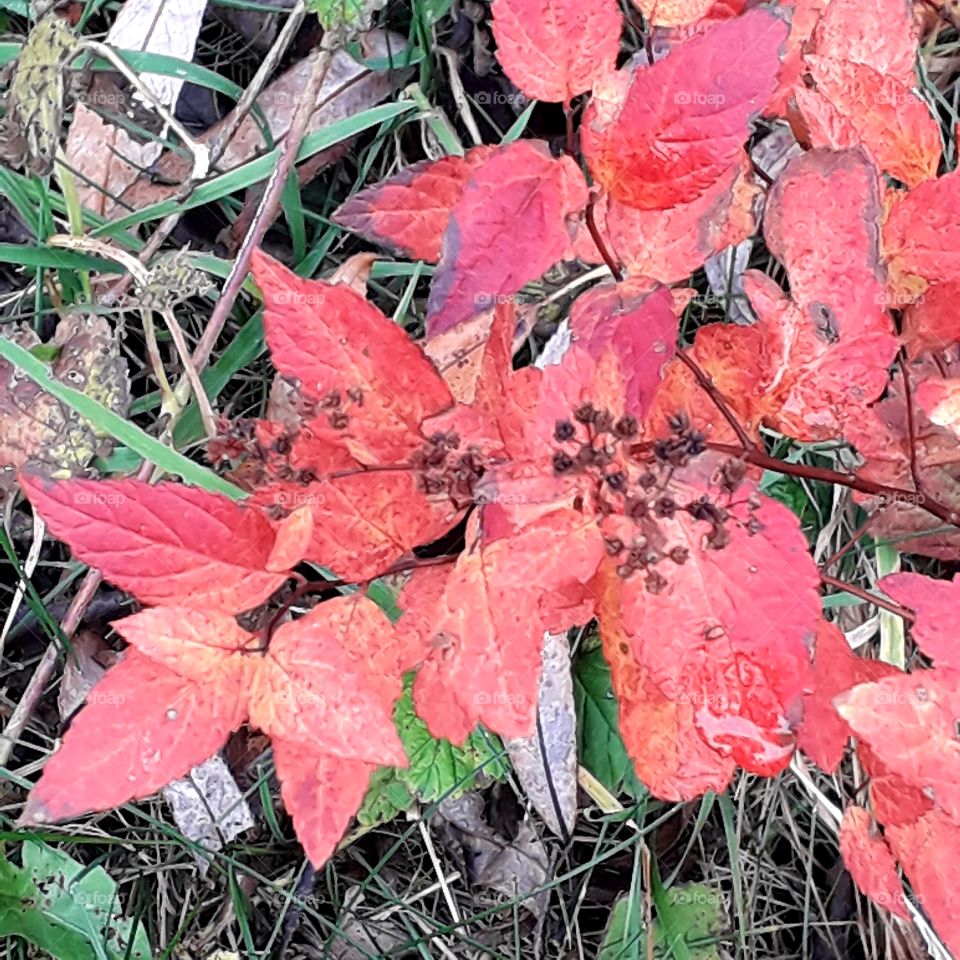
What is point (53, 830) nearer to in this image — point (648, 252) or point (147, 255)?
point (147, 255)

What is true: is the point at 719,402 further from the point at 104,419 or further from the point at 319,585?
the point at 104,419

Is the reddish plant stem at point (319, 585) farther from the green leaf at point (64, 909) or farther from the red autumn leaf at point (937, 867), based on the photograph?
the green leaf at point (64, 909)

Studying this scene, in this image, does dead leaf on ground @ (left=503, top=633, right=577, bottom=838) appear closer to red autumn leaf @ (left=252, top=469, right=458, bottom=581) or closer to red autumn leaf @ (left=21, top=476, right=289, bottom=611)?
red autumn leaf @ (left=252, top=469, right=458, bottom=581)

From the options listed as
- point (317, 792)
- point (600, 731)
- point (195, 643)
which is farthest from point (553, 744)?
point (195, 643)

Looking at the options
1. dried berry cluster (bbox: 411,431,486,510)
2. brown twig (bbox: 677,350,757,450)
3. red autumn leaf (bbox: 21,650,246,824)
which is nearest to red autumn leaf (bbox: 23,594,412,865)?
red autumn leaf (bbox: 21,650,246,824)

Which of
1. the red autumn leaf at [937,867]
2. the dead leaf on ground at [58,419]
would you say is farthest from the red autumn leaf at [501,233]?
the red autumn leaf at [937,867]

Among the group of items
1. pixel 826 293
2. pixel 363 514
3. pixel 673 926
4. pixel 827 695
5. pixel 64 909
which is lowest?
pixel 673 926
